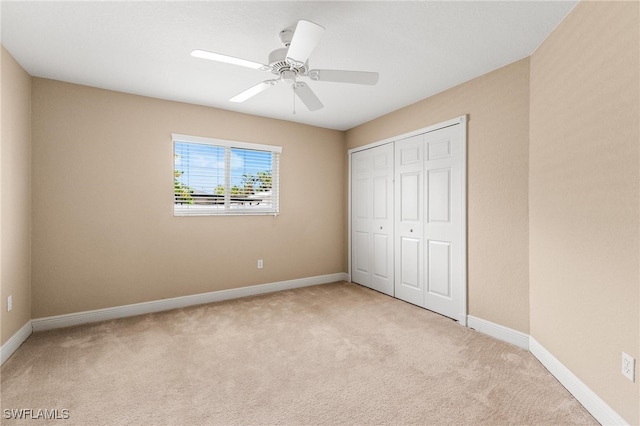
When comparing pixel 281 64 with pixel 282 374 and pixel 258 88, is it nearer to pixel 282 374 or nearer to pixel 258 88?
pixel 258 88

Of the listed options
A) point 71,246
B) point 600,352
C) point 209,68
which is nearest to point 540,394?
point 600,352

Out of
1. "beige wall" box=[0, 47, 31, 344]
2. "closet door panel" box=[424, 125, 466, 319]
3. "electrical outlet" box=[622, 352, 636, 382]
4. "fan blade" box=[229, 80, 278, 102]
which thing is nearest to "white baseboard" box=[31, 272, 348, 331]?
"beige wall" box=[0, 47, 31, 344]

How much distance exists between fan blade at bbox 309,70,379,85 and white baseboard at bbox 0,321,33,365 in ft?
10.4

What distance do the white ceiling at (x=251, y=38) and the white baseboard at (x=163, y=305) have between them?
2392 millimetres

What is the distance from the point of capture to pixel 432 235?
11.5ft

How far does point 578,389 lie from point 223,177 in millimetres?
3925

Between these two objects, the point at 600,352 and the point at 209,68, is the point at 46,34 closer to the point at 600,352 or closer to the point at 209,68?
the point at 209,68

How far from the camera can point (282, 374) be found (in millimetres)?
2225

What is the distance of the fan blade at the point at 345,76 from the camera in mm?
2141

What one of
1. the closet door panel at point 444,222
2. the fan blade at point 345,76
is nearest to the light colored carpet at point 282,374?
the closet door panel at point 444,222

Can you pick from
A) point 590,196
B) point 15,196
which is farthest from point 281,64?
point 15,196

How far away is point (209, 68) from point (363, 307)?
3.05 meters

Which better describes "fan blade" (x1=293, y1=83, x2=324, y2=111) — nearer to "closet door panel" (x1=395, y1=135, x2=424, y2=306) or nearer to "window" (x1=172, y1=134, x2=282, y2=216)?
"closet door panel" (x1=395, y1=135, x2=424, y2=306)

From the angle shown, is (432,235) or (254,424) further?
(432,235)
